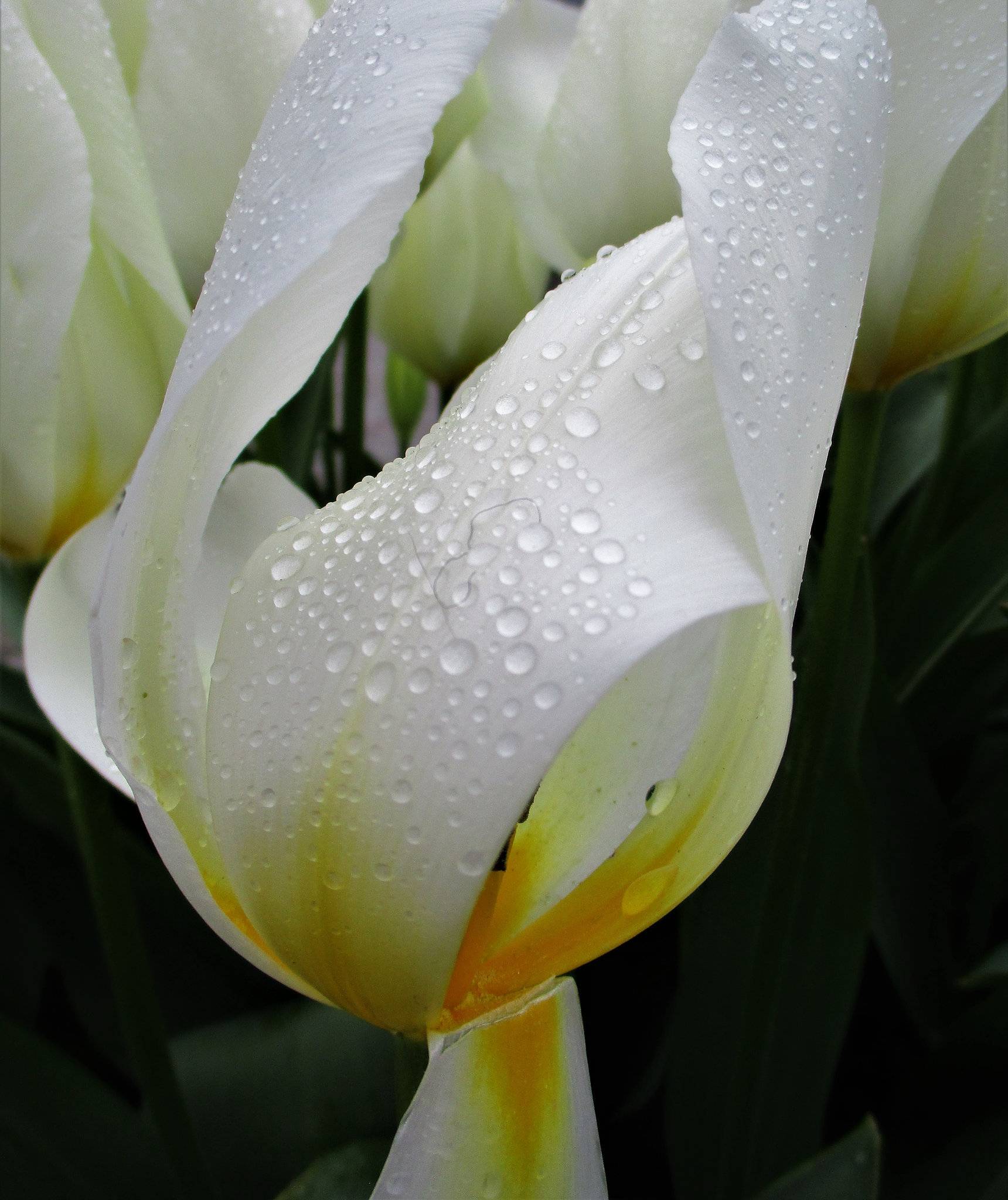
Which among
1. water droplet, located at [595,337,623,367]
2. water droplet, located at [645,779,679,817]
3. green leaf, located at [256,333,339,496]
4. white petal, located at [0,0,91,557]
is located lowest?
water droplet, located at [645,779,679,817]

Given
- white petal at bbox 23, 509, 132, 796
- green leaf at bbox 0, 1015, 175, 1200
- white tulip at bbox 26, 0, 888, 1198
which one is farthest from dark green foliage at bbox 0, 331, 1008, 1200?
white tulip at bbox 26, 0, 888, 1198

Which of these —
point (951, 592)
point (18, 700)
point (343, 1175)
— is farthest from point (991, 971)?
point (18, 700)

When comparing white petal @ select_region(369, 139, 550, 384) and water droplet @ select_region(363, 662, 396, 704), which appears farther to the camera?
white petal @ select_region(369, 139, 550, 384)

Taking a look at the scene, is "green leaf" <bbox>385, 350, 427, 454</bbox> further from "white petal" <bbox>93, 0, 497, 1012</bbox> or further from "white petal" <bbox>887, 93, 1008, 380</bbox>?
"white petal" <bbox>93, 0, 497, 1012</bbox>

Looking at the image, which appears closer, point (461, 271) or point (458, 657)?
point (458, 657)

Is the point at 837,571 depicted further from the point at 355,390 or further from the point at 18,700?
the point at 18,700

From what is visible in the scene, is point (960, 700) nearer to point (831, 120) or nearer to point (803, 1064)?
point (803, 1064)

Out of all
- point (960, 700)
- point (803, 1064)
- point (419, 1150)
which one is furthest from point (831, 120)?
point (960, 700)
